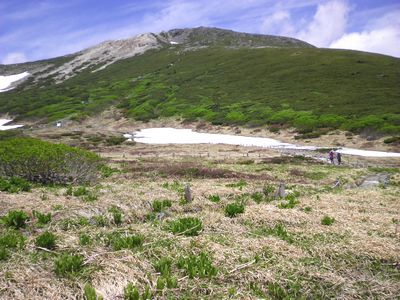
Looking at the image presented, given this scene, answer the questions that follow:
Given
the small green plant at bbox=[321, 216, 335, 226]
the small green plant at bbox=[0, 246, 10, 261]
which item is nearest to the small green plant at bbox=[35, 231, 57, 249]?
the small green plant at bbox=[0, 246, 10, 261]

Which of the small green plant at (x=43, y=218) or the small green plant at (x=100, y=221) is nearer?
the small green plant at (x=43, y=218)

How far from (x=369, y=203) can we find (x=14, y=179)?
15.3m

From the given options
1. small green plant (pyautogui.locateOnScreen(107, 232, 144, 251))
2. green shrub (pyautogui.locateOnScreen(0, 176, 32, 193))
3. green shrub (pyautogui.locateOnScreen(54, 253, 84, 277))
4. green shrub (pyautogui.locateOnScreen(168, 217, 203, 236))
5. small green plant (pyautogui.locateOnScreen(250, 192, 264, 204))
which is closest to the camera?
green shrub (pyautogui.locateOnScreen(54, 253, 84, 277))

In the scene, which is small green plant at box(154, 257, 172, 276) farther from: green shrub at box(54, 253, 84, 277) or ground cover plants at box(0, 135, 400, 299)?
green shrub at box(54, 253, 84, 277)

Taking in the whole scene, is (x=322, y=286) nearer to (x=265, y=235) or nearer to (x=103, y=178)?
(x=265, y=235)

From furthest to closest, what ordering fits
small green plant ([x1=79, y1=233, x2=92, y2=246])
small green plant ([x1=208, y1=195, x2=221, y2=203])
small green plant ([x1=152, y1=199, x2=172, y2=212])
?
small green plant ([x1=208, y1=195, x2=221, y2=203]) → small green plant ([x1=152, y1=199, x2=172, y2=212]) → small green plant ([x1=79, y1=233, x2=92, y2=246])

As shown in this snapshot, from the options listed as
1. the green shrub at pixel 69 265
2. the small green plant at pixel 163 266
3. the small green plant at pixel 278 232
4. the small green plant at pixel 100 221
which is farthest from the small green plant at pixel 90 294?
the small green plant at pixel 278 232

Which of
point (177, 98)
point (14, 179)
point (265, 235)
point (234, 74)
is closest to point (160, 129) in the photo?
point (177, 98)

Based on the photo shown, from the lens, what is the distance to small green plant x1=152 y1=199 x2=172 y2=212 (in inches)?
519

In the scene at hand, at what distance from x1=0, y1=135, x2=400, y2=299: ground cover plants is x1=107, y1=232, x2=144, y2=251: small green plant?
0.08 feet

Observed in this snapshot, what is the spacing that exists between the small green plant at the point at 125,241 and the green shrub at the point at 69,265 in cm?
119

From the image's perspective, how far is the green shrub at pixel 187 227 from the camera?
1015 centimetres

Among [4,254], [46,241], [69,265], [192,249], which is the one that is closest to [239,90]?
[192,249]

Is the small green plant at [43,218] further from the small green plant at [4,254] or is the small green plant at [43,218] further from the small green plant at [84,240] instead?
the small green plant at [4,254]
